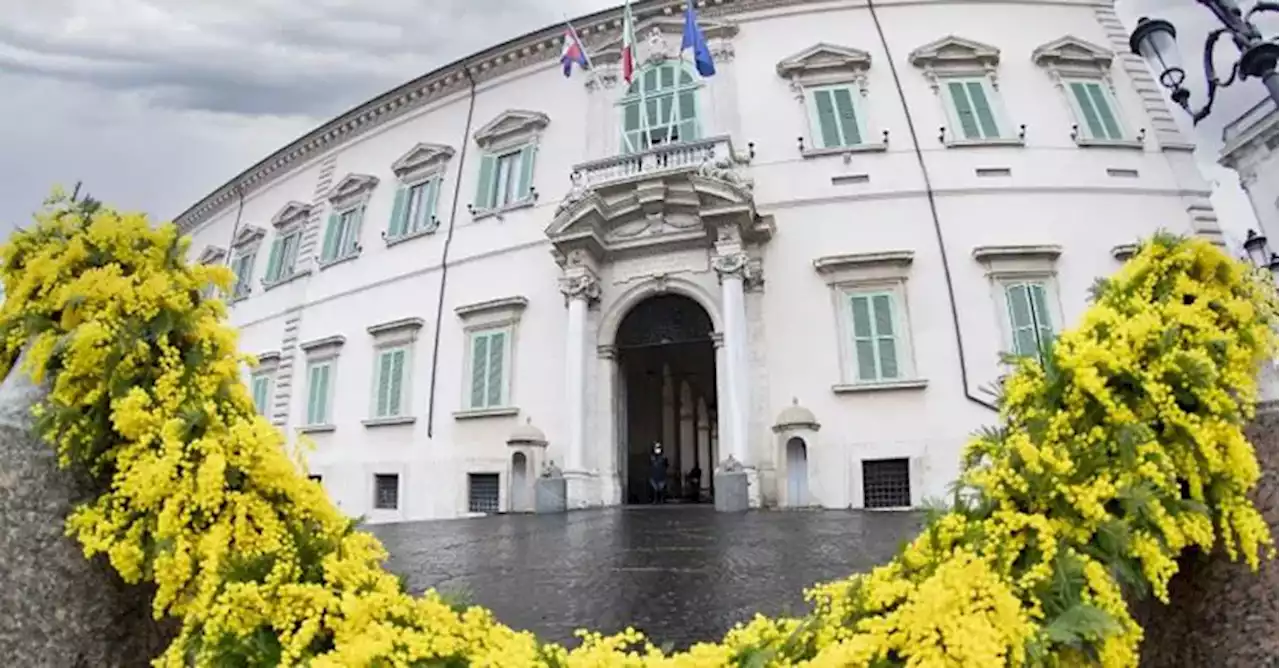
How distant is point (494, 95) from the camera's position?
49.6ft

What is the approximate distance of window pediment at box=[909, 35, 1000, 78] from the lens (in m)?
12.5

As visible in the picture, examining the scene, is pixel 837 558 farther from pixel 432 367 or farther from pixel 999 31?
pixel 999 31

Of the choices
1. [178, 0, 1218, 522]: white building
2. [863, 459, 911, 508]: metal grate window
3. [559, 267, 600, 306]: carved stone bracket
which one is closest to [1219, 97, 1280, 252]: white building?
[178, 0, 1218, 522]: white building

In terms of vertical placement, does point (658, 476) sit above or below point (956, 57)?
below

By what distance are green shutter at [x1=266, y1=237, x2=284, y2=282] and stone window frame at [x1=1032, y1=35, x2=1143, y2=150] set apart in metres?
18.0

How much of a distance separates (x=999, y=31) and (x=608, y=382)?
9.95 m

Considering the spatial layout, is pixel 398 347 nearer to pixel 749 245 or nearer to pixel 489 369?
pixel 489 369

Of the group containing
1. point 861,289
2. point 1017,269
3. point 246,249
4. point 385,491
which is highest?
point 246,249

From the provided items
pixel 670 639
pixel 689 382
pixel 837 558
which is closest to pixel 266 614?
pixel 670 639

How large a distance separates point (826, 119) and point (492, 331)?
7.45 metres

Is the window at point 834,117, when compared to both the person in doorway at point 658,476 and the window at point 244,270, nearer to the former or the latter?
the person in doorway at point 658,476

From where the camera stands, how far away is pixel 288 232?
17984mm

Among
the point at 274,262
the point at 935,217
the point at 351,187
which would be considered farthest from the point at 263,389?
the point at 935,217

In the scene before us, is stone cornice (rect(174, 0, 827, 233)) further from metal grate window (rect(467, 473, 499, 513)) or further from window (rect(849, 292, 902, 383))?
metal grate window (rect(467, 473, 499, 513))
